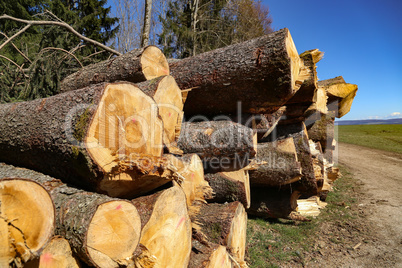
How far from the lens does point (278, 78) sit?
102 inches

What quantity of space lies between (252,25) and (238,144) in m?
13.5

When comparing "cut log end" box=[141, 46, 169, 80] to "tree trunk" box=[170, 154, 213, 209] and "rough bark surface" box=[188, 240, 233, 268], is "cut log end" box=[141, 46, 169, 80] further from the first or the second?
"rough bark surface" box=[188, 240, 233, 268]

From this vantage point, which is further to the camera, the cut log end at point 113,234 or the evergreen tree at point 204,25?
the evergreen tree at point 204,25

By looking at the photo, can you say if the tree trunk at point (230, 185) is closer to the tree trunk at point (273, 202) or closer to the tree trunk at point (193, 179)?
the tree trunk at point (193, 179)

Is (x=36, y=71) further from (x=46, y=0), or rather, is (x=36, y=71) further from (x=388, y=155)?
(x=388, y=155)

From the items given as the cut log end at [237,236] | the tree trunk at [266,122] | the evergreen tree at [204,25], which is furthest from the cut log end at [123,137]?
the evergreen tree at [204,25]

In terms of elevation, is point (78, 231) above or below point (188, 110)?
below

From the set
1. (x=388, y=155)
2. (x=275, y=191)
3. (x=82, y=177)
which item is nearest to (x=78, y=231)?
(x=82, y=177)

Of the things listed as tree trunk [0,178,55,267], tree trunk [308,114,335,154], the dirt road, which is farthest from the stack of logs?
tree trunk [308,114,335,154]

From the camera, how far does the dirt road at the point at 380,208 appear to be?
9.37 feet

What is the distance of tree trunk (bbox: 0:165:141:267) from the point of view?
1.33 metres

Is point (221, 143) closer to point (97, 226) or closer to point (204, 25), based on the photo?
point (97, 226)

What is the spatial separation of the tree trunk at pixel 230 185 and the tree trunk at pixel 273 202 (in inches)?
35.6

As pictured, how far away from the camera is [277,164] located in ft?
11.2
